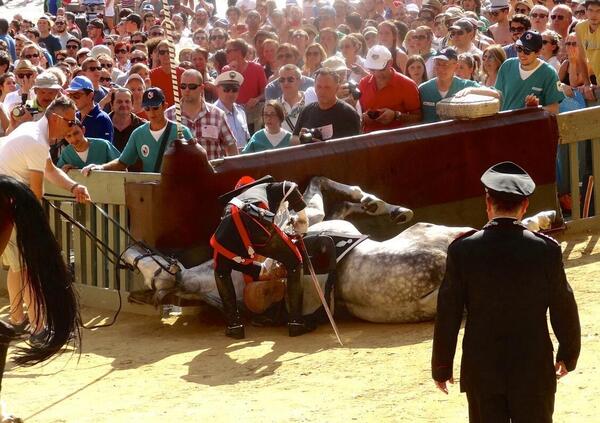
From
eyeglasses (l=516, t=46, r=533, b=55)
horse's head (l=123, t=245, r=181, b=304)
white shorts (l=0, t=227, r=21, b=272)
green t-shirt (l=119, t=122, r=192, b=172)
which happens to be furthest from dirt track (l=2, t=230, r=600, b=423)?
eyeglasses (l=516, t=46, r=533, b=55)

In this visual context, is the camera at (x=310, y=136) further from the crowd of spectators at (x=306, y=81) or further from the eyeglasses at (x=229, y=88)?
the eyeglasses at (x=229, y=88)

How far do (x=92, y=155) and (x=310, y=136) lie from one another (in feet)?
6.31

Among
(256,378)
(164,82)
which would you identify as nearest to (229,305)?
(256,378)

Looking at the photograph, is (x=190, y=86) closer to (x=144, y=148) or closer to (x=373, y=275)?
(x=144, y=148)

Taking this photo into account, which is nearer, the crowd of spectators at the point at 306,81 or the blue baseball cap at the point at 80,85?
the crowd of spectators at the point at 306,81

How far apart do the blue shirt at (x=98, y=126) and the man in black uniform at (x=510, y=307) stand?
6890 millimetres

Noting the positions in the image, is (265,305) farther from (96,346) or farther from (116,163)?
(116,163)

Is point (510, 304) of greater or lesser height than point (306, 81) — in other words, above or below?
below

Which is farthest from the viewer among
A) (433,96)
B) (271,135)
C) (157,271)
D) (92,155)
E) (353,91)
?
(353,91)

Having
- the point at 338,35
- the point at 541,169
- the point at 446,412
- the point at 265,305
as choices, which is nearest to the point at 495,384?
the point at 446,412

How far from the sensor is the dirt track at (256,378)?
7.78 m

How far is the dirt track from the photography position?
778cm

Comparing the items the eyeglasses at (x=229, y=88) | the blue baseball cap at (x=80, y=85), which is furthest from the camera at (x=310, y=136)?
the blue baseball cap at (x=80, y=85)

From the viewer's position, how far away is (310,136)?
11.2 meters
